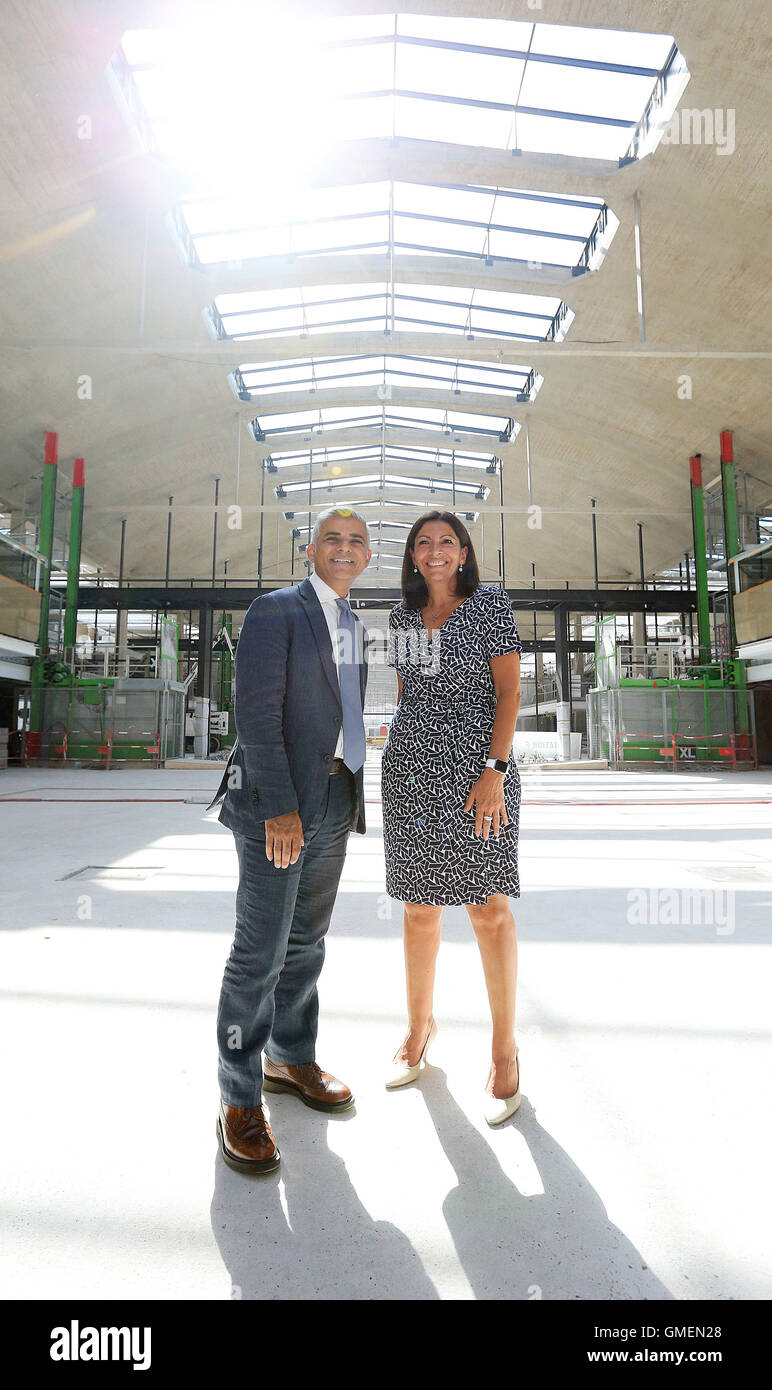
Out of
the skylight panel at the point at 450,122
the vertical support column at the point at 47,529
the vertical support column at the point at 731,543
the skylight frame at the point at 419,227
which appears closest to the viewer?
the skylight panel at the point at 450,122

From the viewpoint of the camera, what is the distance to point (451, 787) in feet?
7.25

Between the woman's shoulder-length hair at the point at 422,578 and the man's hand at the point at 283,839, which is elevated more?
the woman's shoulder-length hair at the point at 422,578

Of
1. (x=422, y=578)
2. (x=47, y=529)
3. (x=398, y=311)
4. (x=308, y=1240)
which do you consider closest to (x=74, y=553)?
(x=47, y=529)

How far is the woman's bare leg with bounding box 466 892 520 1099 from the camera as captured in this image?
81.3 inches

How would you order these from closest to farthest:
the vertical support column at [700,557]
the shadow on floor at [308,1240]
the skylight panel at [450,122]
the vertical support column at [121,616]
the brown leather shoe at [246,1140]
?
the shadow on floor at [308,1240] < the brown leather shoe at [246,1140] < the skylight panel at [450,122] < the vertical support column at [700,557] < the vertical support column at [121,616]

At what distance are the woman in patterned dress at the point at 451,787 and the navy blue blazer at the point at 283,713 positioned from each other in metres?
0.36

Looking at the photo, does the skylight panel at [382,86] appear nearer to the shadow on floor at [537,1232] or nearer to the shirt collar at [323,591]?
the shirt collar at [323,591]

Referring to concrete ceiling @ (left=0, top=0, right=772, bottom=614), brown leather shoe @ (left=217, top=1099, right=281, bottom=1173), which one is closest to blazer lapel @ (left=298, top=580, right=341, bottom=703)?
brown leather shoe @ (left=217, top=1099, right=281, bottom=1173)

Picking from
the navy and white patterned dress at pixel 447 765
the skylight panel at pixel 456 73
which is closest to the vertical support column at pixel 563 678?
the skylight panel at pixel 456 73

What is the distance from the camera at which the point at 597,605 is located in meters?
23.6

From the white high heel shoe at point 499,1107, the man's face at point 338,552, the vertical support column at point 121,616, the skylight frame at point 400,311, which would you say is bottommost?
the white high heel shoe at point 499,1107

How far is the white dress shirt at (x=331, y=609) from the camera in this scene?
2.06m

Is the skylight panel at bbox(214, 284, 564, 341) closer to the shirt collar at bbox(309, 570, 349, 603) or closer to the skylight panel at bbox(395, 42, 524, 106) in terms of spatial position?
the skylight panel at bbox(395, 42, 524, 106)

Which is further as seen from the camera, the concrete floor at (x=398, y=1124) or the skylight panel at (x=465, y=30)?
the skylight panel at (x=465, y=30)
